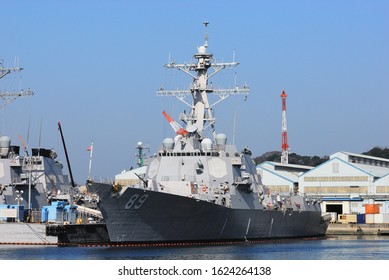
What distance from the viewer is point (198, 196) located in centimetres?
3694

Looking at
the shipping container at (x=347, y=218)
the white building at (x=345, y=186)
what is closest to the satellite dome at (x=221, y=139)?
the shipping container at (x=347, y=218)

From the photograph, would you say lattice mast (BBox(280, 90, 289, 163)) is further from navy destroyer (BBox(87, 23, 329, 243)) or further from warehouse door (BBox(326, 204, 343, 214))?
navy destroyer (BBox(87, 23, 329, 243))

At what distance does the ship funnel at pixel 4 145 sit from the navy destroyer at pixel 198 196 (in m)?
7.15

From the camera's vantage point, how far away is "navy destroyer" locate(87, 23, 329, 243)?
34.6 m

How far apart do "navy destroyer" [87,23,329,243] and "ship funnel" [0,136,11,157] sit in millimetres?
7152

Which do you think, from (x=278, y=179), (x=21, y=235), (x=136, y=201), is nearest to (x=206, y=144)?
(x=136, y=201)

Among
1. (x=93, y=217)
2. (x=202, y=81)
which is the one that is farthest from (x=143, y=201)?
(x=202, y=81)

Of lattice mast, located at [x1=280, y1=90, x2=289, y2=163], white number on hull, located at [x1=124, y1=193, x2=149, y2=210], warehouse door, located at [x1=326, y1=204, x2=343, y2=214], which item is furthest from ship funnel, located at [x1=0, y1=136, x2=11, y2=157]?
lattice mast, located at [x1=280, y1=90, x2=289, y2=163]

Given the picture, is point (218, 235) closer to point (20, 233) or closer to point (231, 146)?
point (231, 146)

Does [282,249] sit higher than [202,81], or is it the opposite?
[202,81]

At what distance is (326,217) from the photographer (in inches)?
A: 2244

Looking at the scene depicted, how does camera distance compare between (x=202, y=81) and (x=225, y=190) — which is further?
(x=202, y=81)
